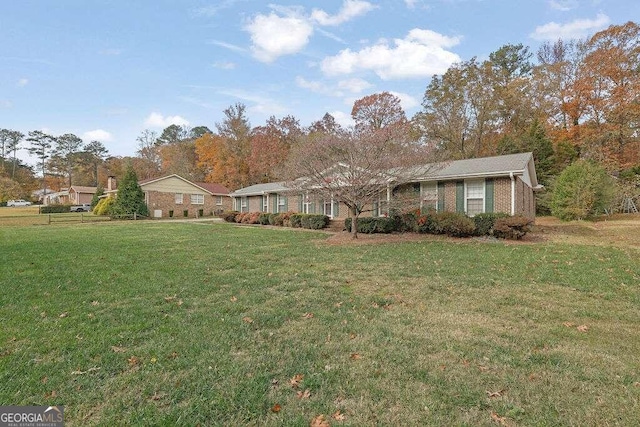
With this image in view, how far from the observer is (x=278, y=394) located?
2.60 meters

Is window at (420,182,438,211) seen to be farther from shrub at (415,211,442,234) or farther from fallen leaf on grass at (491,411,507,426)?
Result: fallen leaf on grass at (491,411,507,426)

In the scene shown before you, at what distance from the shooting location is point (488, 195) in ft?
47.8

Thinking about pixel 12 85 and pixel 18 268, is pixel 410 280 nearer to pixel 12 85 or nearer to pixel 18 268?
pixel 18 268

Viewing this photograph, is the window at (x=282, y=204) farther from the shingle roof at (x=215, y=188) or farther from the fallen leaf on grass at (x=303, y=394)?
the fallen leaf on grass at (x=303, y=394)

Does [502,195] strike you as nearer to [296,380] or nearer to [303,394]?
[296,380]

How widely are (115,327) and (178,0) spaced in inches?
455

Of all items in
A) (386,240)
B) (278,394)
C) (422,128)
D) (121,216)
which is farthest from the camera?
(422,128)

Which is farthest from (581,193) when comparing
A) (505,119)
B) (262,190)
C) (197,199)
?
(197,199)

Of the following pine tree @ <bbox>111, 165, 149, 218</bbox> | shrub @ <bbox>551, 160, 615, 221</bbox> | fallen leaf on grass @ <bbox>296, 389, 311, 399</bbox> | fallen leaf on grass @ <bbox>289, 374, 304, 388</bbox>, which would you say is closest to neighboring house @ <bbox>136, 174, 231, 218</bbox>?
pine tree @ <bbox>111, 165, 149, 218</bbox>

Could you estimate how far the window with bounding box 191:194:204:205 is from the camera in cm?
3575

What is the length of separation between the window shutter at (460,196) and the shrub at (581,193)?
812cm

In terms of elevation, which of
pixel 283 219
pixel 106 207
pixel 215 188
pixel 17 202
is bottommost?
pixel 283 219

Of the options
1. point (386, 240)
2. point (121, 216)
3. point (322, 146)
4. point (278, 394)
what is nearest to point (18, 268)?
point (278, 394)

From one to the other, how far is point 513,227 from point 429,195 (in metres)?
4.50
